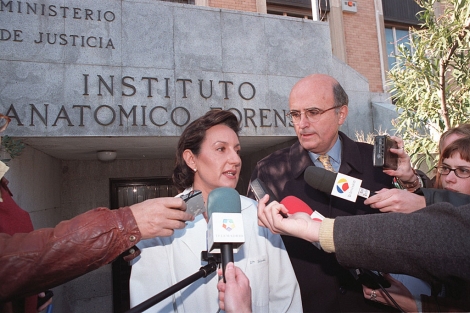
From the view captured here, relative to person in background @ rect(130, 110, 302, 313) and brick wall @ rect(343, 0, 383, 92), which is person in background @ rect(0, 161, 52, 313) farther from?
brick wall @ rect(343, 0, 383, 92)

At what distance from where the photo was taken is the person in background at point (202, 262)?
188cm

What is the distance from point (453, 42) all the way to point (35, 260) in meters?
6.33

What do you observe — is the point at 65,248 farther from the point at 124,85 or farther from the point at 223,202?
the point at 124,85

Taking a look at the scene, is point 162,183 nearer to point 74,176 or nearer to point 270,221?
point 74,176

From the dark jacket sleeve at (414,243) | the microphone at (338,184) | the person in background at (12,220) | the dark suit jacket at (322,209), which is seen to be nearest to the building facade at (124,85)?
the person in background at (12,220)

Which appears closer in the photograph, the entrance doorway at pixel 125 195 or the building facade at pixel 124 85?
the building facade at pixel 124 85

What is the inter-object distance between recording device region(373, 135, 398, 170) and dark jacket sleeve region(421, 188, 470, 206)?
0.32 metres

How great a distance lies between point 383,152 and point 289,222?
0.92 m

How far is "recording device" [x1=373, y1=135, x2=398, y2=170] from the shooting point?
2.12 metres

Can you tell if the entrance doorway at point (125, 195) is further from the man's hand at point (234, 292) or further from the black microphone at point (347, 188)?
the man's hand at point (234, 292)

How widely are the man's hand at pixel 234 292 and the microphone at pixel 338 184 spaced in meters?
0.74

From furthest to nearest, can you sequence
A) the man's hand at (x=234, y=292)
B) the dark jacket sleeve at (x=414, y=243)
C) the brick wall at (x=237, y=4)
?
the brick wall at (x=237, y=4), the man's hand at (x=234, y=292), the dark jacket sleeve at (x=414, y=243)

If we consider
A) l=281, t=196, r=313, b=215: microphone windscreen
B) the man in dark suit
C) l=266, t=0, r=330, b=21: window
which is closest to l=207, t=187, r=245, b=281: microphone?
l=281, t=196, r=313, b=215: microphone windscreen

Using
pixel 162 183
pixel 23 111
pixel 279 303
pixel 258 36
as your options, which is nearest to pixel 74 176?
pixel 162 183
